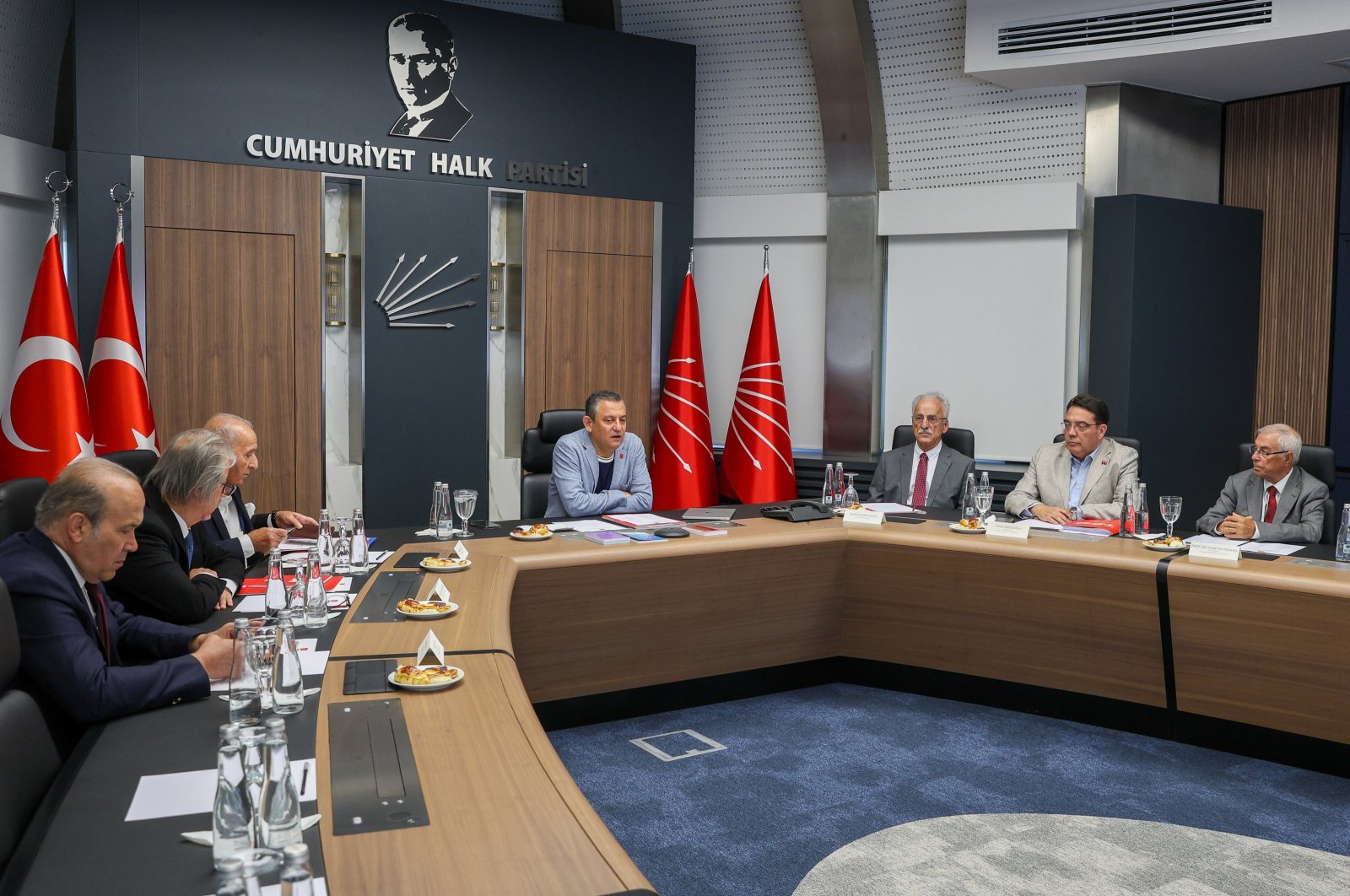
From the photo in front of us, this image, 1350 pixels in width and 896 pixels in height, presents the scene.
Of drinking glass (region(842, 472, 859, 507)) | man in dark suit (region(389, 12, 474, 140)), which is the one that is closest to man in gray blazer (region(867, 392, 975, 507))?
drinking glass (region(842, 472, 859, 507))

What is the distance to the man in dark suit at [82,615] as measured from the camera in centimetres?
207

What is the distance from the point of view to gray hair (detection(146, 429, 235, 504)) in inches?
122

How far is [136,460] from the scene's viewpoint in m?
3.82

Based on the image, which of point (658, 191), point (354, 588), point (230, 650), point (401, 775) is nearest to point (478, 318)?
point (658, 191)

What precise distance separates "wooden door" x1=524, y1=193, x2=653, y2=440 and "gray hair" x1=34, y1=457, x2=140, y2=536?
397 cm

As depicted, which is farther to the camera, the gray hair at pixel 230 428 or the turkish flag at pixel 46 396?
the turkish flag at pixel 46 396

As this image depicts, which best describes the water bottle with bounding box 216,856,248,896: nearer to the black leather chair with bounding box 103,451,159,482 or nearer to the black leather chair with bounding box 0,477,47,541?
the black leather chair with bounding box 0,477,47,541

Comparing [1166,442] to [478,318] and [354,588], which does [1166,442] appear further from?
[354,588]

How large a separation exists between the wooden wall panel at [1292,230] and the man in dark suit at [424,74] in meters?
4.51

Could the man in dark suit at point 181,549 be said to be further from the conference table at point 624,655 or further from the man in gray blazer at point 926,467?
the man in gray blazer at point 926,467

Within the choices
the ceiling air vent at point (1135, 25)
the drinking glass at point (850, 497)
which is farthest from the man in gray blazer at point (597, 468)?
the ceiling air vent at point (1135, 25)

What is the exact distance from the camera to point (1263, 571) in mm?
3572

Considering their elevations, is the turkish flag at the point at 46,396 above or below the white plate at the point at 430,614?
above

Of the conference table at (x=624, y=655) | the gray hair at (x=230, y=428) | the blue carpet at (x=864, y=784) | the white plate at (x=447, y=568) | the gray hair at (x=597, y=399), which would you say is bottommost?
the blue carpet at (x=864, y=784)
